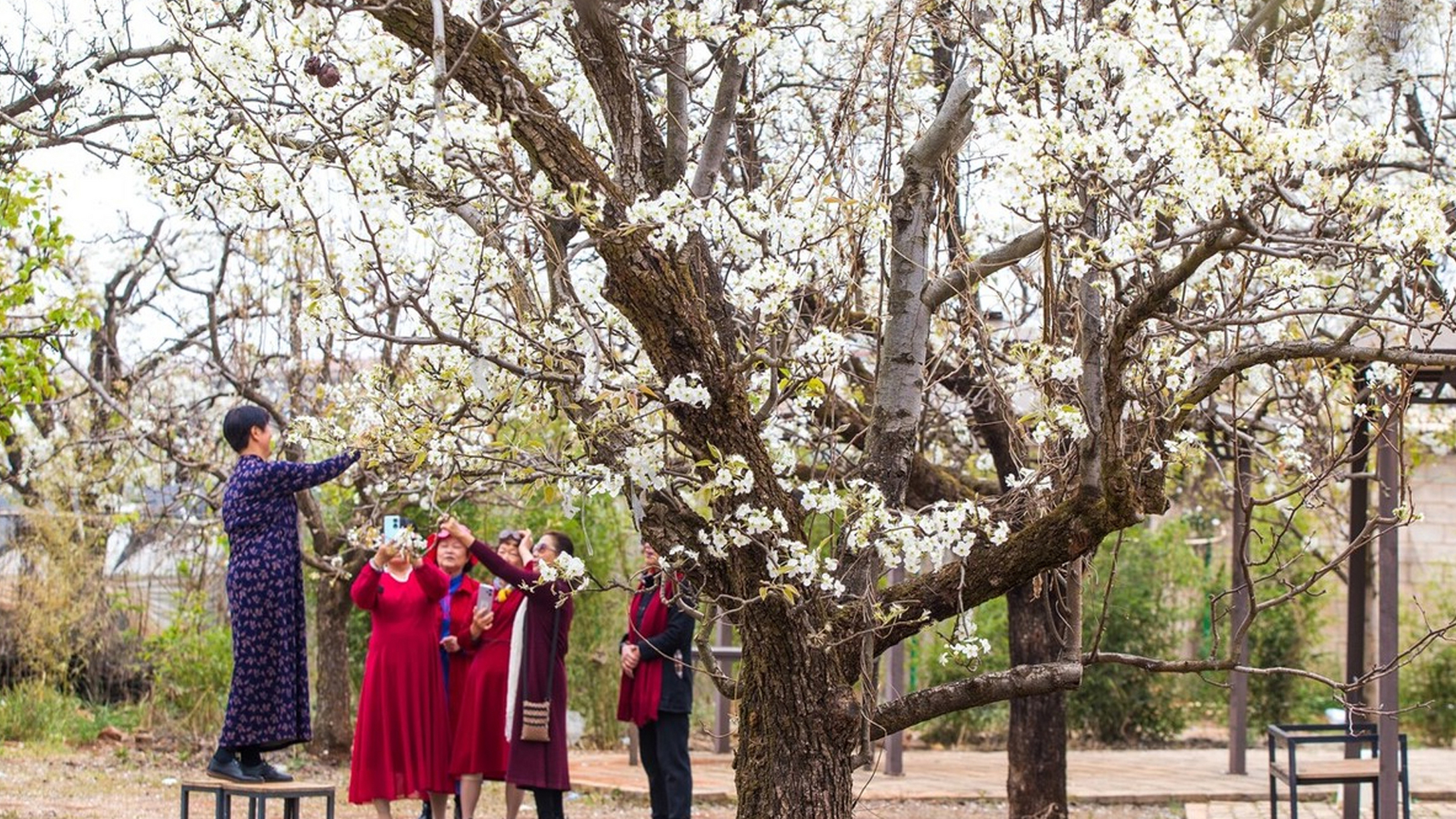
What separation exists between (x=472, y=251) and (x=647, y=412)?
0.82 m

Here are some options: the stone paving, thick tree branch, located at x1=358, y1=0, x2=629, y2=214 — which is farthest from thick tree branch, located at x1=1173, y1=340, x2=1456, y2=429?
Answer: the stone paving

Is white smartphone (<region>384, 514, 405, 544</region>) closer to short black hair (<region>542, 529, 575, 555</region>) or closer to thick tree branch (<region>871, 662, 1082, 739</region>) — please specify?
short black hair (<region>542, 529, 575, 555</region>)

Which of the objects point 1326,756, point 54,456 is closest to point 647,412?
point 54,456

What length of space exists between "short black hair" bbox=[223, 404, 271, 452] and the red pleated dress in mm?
1892

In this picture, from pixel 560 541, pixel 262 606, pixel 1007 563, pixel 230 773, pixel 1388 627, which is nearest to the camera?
pixel 1007 563

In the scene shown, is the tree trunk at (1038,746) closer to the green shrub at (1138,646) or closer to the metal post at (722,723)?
the metal post at (722,723)

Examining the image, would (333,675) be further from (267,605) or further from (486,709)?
(267,605)

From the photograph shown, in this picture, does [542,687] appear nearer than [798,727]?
No

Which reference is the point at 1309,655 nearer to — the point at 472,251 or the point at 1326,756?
the point at 1326,756

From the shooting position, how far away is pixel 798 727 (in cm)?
523

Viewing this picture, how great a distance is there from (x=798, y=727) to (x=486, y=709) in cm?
294

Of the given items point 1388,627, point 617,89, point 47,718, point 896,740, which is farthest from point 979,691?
point 47,718

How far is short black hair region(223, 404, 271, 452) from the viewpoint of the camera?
6.08 metres

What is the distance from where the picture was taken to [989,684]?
5141 mm
